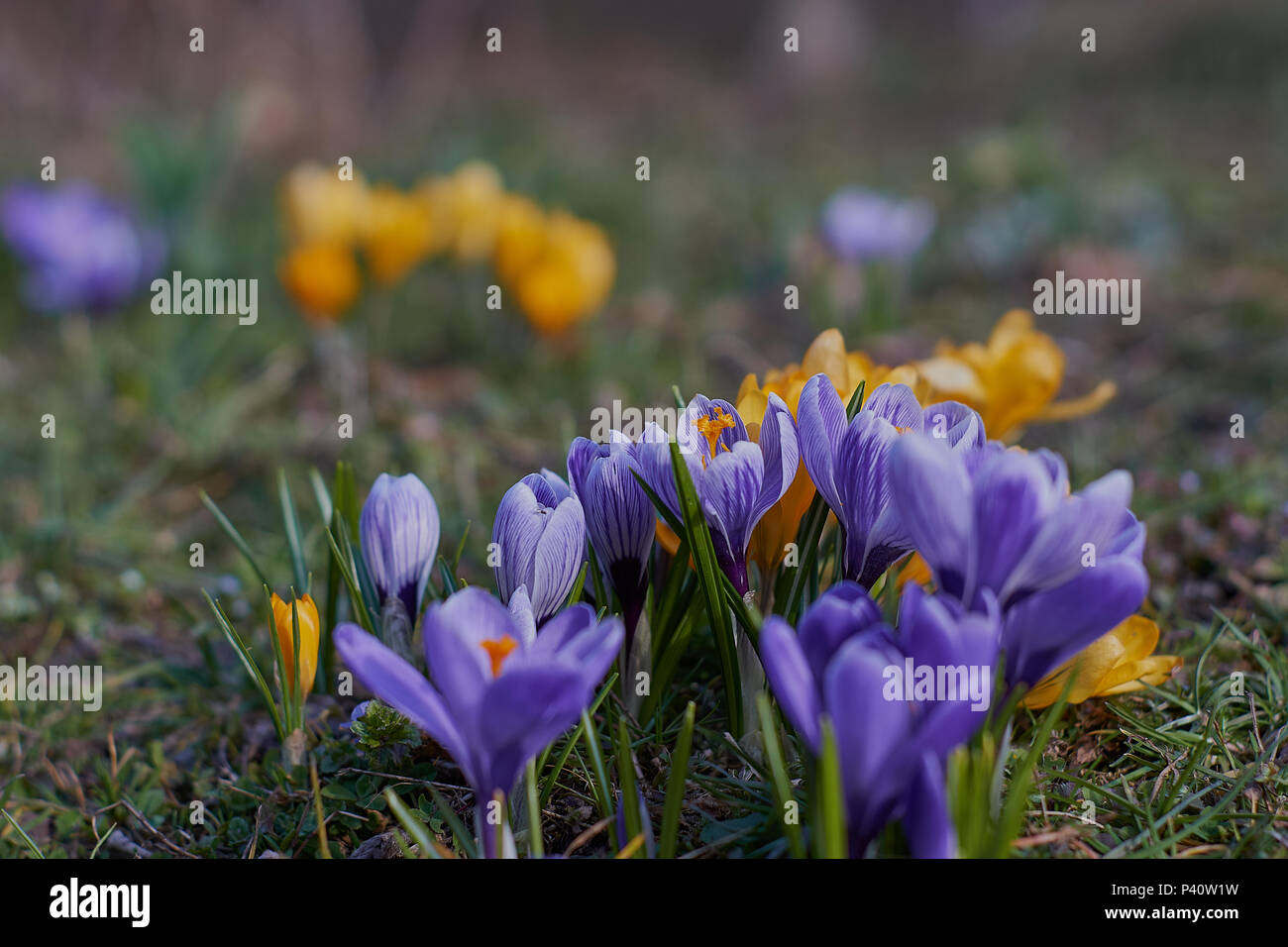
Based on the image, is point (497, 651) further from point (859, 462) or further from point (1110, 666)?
point (1110, 666)

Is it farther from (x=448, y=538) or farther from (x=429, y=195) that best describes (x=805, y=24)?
(x=448, y=538)

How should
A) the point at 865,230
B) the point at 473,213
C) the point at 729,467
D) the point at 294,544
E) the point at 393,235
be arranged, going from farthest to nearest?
1. the point at 865,230
2. the point at 473,213
3. the point at 393,235
4. the point at 294,544
5. the point at 729,467

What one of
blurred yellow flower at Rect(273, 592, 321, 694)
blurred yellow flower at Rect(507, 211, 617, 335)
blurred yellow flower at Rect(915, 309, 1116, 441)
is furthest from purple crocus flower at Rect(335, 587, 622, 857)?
blurred yellow flower at Rect(507, 211, 617, 335)

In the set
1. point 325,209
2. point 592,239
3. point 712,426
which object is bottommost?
point 712,426

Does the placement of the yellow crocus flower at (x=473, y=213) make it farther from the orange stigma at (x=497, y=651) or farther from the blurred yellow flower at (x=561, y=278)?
the orange stigma at (x=497, y=651)

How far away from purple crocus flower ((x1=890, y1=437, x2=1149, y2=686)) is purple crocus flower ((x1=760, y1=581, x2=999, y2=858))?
0.24 ft

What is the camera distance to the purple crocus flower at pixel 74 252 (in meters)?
3.45

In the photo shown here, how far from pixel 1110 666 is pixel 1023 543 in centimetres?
29

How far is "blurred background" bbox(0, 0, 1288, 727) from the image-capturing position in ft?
7.27

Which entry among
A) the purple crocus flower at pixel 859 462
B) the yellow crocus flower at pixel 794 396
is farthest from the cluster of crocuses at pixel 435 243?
the purple crocus flower at pixel 859 462

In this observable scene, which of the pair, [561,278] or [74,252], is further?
[74,252]

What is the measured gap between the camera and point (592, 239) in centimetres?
318

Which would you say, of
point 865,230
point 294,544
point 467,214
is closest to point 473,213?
point 467,214

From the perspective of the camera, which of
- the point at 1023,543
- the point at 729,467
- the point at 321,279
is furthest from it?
the point at 321,279
